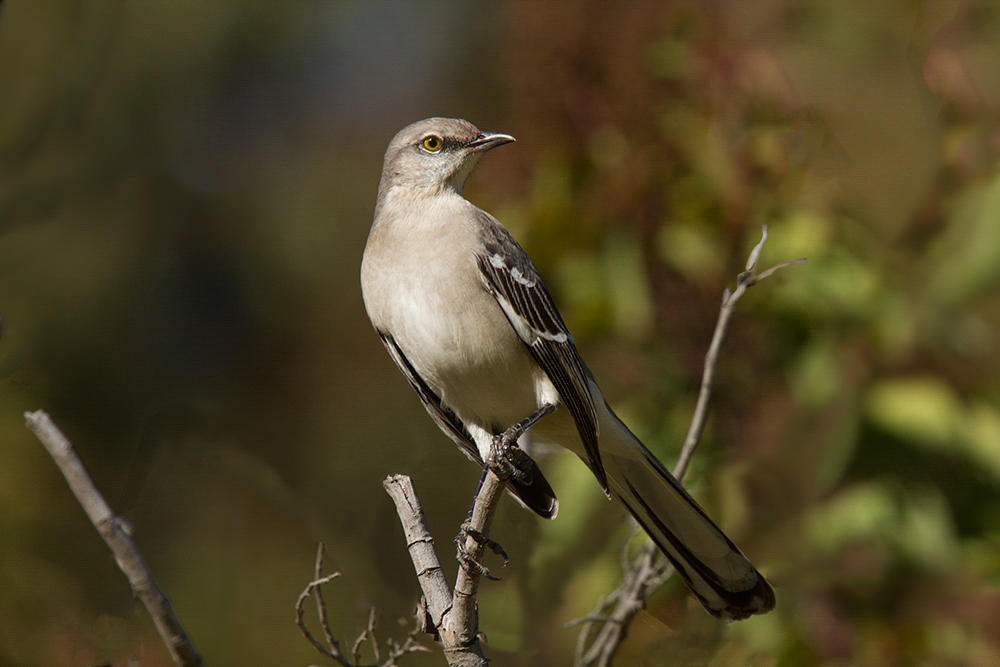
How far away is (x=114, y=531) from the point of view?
1.44 meters

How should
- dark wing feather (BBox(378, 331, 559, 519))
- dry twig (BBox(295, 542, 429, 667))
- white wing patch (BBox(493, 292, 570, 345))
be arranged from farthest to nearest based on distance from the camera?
1. dark wing feather (BBox(378, 331, 559, 519))
2. white wing patch (BBox(493, 292, 570, 345))
3. dry twig (BBox(295, 542, 429, 667))

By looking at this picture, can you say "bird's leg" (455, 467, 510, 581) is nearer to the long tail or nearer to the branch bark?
the branch bark

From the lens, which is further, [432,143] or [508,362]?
[432,143]

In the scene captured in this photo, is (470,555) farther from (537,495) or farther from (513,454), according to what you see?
(537,495)

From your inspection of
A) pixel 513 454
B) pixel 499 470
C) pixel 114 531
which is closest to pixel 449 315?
pixel 513 454

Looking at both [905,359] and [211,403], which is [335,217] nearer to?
[211,403]

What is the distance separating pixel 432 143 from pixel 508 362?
35.5 inches

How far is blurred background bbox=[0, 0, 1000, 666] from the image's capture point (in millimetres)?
3355

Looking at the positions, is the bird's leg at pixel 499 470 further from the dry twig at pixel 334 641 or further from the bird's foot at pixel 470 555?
the dry twig at pixel 334 641

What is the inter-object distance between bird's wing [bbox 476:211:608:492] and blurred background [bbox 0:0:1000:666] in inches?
25.6

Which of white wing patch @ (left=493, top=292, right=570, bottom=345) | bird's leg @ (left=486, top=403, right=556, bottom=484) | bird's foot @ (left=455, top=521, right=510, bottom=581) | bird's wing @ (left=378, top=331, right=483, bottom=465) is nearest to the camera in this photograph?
bird's foot @ (left=455, top=521, right=510, bottom=581)

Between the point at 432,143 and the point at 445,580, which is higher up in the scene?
the point at 432,143

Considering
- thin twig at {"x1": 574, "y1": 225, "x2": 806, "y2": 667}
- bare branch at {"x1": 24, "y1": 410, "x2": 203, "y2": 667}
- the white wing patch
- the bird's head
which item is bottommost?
thin twig at {"x1": 574, "y1": 225, "x2": 806, "y2": 667}

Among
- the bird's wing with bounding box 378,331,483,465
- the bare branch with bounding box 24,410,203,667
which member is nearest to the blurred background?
the bird's wing with bounding box 378,331,483,465
